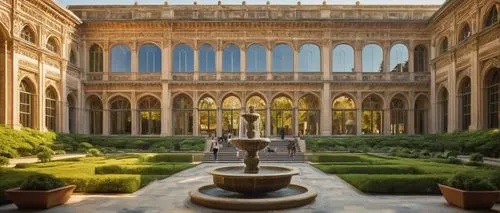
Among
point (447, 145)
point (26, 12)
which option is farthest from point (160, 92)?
point (447, 145)

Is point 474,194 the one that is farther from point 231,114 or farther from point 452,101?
point 231,114

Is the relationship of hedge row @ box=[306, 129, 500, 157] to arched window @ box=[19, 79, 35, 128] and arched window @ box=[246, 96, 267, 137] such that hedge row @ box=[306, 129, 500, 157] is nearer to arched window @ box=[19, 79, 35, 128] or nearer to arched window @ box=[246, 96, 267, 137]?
arched window @ box=[246, 96, 267, 137]

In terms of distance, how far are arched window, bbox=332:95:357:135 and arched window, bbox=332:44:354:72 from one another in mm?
2658

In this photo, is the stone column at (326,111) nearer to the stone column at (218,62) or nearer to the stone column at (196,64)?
the stone column at (218,62)

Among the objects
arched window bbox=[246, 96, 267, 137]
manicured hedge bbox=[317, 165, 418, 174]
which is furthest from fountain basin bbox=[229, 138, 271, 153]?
arched window bbox=[246, 96, 267, 137]

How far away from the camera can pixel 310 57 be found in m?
39.2

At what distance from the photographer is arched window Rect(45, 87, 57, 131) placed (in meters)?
33.2

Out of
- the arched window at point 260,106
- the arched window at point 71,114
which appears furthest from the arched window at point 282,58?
the arched window at point 71,114

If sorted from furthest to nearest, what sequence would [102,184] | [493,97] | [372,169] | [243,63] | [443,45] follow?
[243,63], [443,45], [493,97], [372,169], [102,184]

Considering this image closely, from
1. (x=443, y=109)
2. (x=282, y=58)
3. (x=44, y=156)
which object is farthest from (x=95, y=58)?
(x=443, y=109)

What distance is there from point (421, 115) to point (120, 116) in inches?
1110

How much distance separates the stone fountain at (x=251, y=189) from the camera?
1047 cm

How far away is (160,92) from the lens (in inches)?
1537

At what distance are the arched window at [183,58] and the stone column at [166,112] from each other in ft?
6.99
